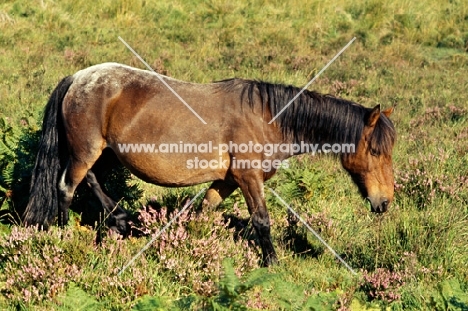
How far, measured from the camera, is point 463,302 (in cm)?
376

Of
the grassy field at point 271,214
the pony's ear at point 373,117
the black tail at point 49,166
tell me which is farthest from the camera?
the black tail at point 49,166

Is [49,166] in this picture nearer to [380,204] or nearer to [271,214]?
[271,214]

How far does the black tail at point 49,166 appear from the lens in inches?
210

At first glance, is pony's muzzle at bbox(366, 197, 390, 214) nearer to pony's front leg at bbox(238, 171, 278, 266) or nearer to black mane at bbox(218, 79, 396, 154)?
black mane at bbox(218, 79, 396, 154)

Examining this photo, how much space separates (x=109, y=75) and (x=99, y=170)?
0.96 m

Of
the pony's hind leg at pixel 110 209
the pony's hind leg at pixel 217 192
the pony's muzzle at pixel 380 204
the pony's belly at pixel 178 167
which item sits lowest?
the pony's hind leg at pixel 110 209

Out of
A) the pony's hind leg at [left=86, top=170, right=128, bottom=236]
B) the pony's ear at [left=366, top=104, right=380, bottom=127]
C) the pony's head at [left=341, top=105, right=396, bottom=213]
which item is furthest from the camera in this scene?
the pony's hind leg at [left=86, top=170, right=128, bottom=236]

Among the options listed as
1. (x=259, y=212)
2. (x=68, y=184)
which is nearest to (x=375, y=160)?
(x=259, y=212)

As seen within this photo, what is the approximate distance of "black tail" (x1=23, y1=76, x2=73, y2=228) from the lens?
17.5 feet

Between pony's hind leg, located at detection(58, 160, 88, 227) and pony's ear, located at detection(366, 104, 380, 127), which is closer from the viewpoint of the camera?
pony's ear, located at detection(366, 104, 380, 127)

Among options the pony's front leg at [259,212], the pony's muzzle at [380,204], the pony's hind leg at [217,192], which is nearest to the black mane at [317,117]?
the pony's muzzle at [380,204]

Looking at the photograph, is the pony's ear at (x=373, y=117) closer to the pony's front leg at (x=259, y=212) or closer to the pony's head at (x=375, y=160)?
the pony's head at (x=375, y=160)

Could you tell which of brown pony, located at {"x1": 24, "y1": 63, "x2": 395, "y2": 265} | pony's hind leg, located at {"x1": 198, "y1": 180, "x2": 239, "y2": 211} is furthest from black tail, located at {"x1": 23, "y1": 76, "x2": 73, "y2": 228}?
pony's hind leg, located at {"x1": 198, "y1": 180, "x2": 239, "y2": 211}

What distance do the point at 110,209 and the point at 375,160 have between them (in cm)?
233
